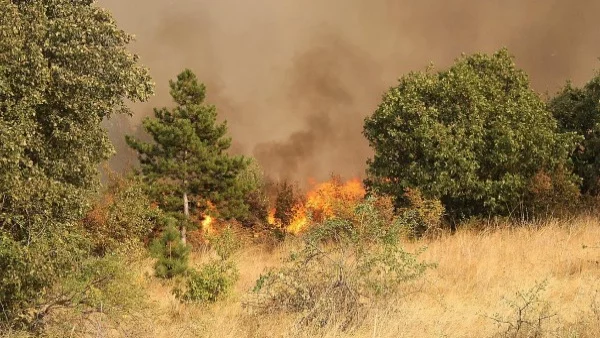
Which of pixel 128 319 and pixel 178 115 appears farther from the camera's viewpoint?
pixel 178 115

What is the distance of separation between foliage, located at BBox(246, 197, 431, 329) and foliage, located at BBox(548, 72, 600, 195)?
58.1ft

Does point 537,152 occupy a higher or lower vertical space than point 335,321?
higher

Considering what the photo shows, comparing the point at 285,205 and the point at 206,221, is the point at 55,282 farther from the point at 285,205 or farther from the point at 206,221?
the point at 285,205

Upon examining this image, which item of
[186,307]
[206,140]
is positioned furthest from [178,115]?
[186,307]

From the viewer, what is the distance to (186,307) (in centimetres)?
1286

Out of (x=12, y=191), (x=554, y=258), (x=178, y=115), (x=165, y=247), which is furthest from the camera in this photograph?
(x=178, y=115)

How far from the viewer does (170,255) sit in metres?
16.9

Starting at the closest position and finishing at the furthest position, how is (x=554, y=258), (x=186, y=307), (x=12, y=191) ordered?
(x=12, y=191) < (x=186, y=307) < (x=554, y=258)

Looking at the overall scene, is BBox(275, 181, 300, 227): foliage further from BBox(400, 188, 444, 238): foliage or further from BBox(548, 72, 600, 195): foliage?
BBox(548, 72, 600, 195): foliage

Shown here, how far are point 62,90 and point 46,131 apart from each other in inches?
33.0

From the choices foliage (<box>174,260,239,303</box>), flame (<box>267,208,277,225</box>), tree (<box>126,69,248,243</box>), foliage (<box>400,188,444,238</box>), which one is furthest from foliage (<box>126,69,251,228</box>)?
foliage (<box>174,260,239,303</box>)

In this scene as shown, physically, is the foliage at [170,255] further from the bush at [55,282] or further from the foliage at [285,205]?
the foliage at [285,205]

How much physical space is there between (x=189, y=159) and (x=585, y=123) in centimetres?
2372

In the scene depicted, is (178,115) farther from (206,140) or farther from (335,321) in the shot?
(335,321)
